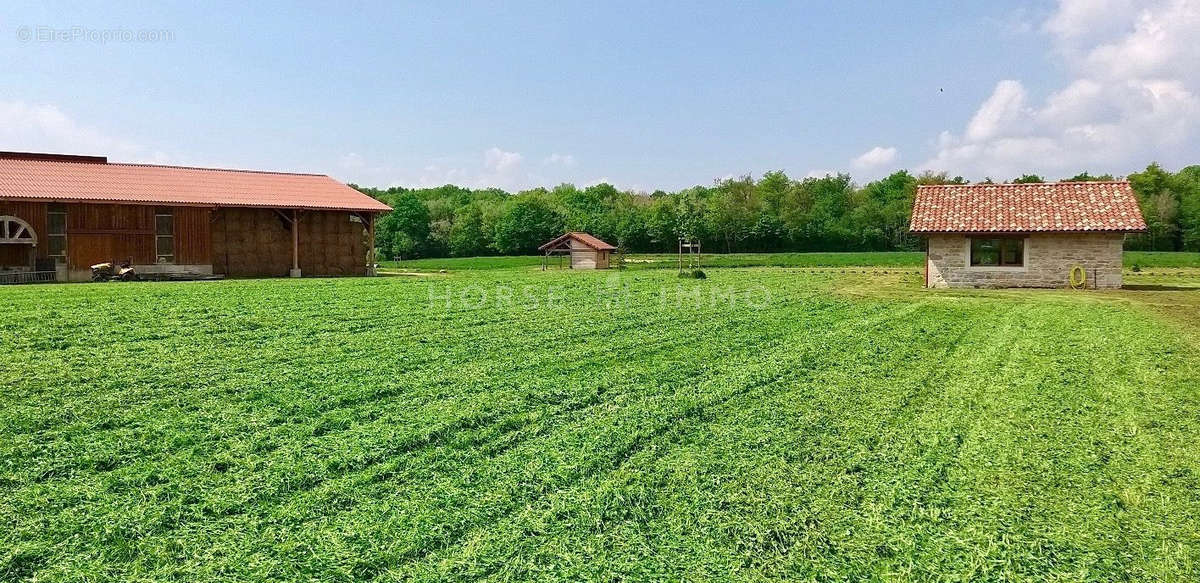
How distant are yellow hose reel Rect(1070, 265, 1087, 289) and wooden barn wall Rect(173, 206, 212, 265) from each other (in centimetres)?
2722

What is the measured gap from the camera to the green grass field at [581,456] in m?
4.15

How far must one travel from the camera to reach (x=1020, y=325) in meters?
13.5

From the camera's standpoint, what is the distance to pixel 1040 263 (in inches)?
894

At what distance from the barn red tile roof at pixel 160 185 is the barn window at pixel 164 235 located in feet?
2.02

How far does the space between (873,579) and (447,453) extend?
3027 mm

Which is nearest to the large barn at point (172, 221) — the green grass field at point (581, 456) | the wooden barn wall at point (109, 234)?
the wooden barn wall at point (109, 234)

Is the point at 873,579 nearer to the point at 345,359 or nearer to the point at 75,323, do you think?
the point at 345,359

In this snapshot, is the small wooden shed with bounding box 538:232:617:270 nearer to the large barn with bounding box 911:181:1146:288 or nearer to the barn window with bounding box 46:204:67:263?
the large barn with bounding box 911:181:1146:288

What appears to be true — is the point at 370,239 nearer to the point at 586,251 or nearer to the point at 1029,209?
the point at 586,251

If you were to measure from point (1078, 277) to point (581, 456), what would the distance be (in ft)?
71.0

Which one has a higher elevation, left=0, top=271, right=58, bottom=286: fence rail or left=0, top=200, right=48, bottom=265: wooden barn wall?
left=0, top=200, right=48, bottom=265: wooden barn wall

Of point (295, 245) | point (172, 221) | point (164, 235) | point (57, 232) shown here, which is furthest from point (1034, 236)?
point (57, 232)

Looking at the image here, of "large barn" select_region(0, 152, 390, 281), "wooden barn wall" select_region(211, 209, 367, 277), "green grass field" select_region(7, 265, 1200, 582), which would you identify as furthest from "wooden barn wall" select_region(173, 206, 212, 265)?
"green grass field" select_region(7, 265, 1200, 582)

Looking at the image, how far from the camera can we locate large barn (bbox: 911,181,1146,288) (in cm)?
2227
